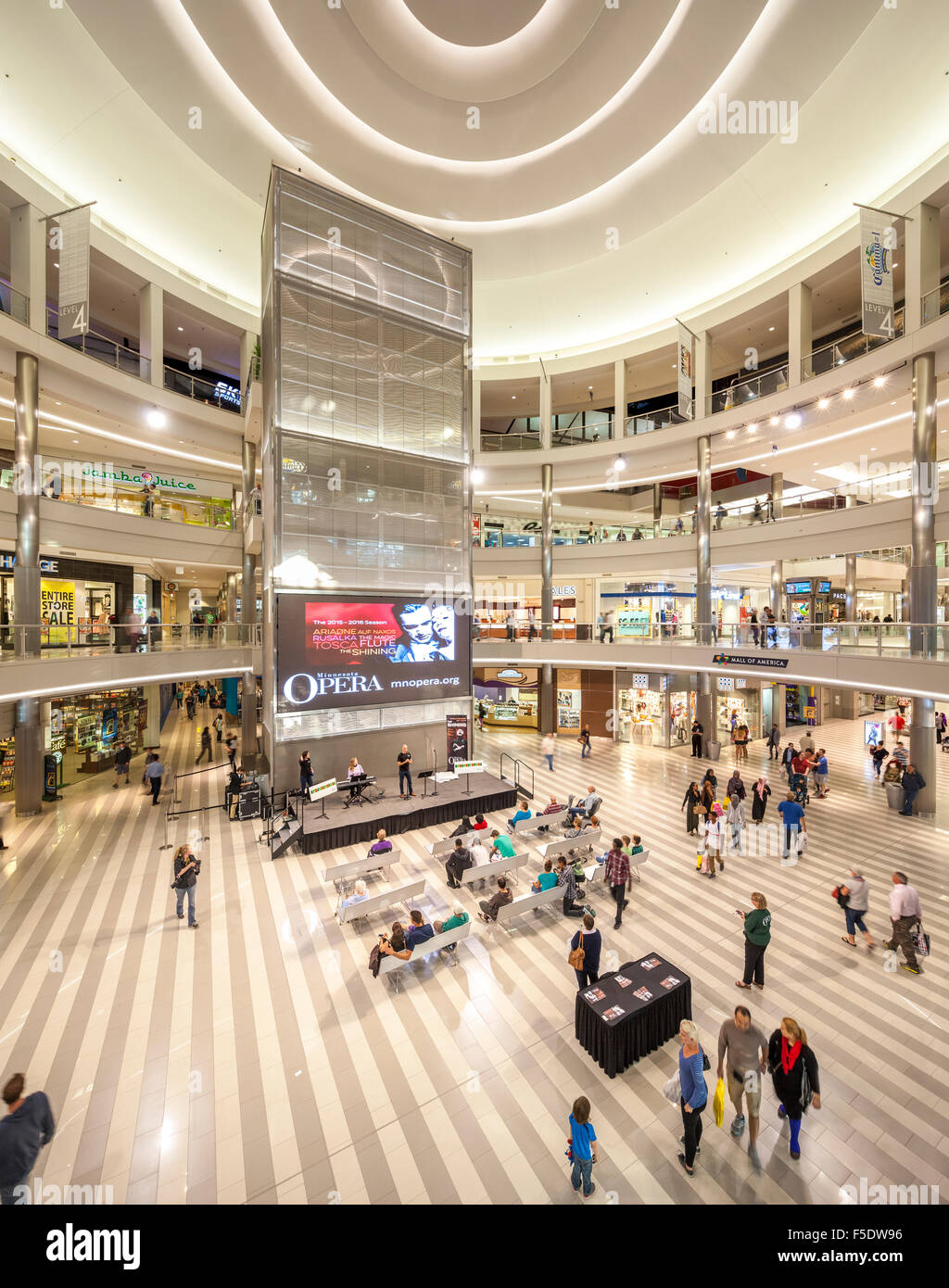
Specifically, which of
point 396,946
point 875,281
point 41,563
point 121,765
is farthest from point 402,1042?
point 875,281

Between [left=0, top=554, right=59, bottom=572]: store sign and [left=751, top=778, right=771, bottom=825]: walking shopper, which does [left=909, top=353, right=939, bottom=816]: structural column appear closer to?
[left=751, top=778, right=771, bottom=825]: walking shopper

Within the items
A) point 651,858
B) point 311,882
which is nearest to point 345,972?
point 311,882

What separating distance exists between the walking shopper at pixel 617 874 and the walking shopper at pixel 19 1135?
7104 mm

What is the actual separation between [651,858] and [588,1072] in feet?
18.7

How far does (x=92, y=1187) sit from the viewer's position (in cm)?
429

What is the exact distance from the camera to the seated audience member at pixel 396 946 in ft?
21.8

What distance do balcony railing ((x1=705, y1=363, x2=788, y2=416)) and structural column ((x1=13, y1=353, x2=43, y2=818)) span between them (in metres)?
20.6

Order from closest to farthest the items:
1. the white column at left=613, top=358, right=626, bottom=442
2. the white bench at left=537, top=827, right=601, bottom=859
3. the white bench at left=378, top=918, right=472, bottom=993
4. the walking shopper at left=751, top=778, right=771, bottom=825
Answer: the white bench at left=378, top=918, right=472, bottom=993
the white bench at left=537, top=827, right=601, bottom=859
the walking shopper at left=751, top=778, right=771, bottom=825
the white column at left=613, top=358, right=626, bottom=442

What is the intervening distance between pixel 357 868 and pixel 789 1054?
22.1 feet

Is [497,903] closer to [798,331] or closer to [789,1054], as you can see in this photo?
Answer: [789,1054]

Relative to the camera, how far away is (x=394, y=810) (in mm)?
12508

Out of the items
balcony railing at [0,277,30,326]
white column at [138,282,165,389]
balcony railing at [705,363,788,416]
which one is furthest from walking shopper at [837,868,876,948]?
white column at [138,282,165,389]

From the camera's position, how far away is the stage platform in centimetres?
1134
